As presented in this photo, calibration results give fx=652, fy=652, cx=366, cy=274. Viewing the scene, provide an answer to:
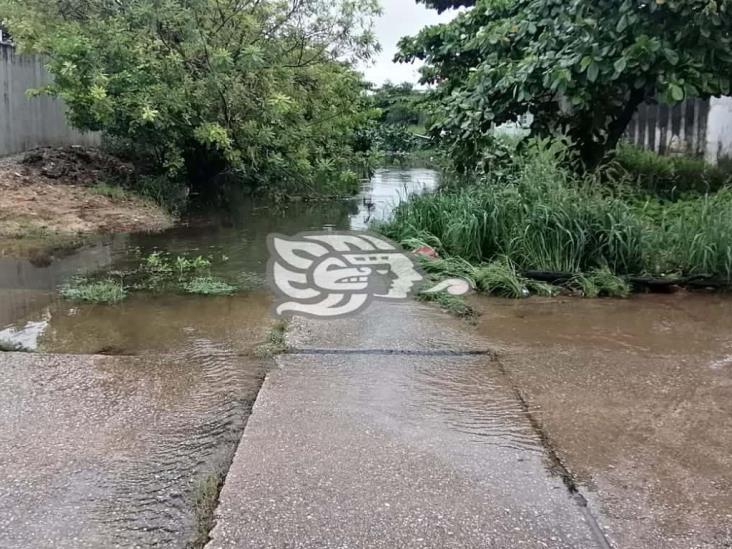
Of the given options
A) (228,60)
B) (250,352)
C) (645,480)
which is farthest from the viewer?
(228,60)

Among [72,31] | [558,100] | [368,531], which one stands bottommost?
[368,531]

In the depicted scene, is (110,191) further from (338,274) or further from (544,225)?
(544,225)

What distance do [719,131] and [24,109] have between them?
1031 cm

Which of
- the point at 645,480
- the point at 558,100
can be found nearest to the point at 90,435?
the point at 645,480

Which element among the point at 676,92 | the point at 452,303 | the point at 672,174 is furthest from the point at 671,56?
the point at 672,174

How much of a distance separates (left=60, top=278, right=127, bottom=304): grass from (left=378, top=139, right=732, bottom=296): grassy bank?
8.68 feet

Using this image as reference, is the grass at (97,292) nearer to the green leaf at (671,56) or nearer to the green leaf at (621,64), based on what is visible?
the green leaf at (621,64)

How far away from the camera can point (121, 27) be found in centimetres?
776

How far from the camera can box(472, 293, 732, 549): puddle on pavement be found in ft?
7.47

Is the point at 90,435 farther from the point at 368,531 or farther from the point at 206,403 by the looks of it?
the point at 368,531

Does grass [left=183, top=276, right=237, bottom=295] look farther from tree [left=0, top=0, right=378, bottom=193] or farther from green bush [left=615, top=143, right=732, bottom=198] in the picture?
green bush [left=615, top=143, right=732, bottom=198]

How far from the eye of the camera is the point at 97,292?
484cm

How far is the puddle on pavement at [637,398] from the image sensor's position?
2.28 meters

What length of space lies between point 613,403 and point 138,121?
6824 mm
